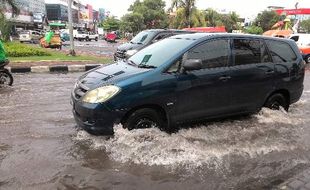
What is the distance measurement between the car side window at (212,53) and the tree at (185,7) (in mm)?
31609

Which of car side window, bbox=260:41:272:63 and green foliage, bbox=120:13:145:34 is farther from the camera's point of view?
green foliage, bbox=120:13:145:34

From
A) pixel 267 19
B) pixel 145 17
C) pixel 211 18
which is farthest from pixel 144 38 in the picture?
pixel 267 19

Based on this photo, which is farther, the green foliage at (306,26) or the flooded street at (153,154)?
the green foliage at (306,26)

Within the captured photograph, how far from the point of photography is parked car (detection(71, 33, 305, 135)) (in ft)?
18.3

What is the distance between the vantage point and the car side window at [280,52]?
289 inches

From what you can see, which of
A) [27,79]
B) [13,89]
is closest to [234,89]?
[13,89]

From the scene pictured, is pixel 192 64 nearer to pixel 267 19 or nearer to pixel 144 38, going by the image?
pixel 144 38

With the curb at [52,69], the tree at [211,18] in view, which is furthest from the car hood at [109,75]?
the tree at [211,18]

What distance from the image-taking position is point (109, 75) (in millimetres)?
5941

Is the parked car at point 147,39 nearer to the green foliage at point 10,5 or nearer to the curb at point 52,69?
the curb at point 52,69

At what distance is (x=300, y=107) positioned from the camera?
9.06 metres

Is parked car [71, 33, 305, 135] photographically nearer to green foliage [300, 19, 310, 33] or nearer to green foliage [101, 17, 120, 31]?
green foliage [300, 19, 310, 33]

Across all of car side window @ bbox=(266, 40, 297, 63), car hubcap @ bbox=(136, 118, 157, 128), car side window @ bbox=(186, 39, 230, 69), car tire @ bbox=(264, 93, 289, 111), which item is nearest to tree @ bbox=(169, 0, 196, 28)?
car side window @ bbox=(266, 40, 297, 63)

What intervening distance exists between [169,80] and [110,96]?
97 cm
